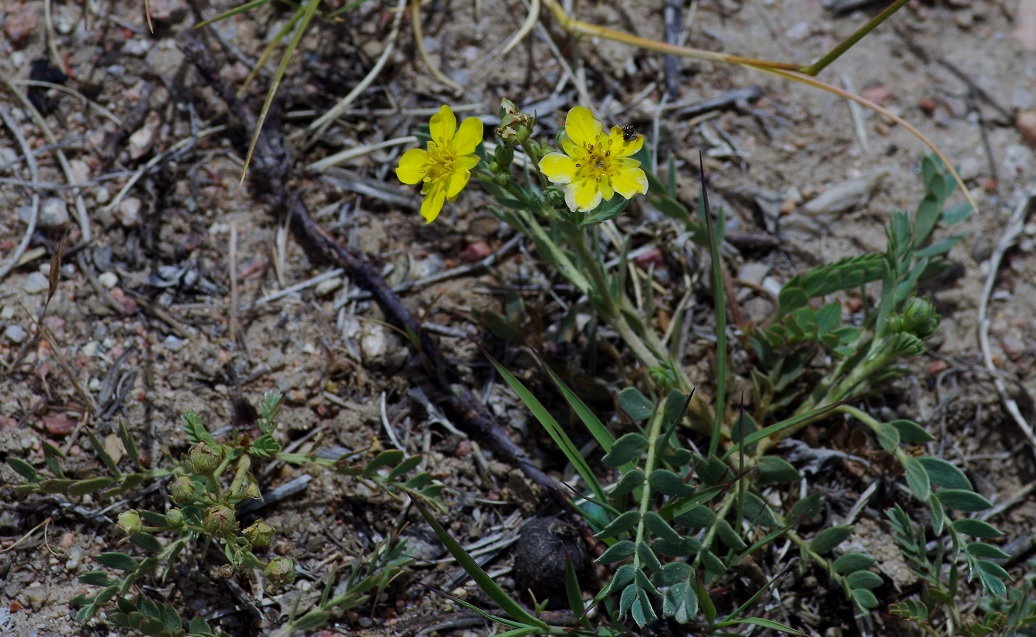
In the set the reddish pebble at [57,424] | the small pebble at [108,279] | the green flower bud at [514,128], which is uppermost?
the green flower bud at [514,128]

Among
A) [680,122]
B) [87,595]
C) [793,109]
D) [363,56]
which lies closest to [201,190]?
[363,56]

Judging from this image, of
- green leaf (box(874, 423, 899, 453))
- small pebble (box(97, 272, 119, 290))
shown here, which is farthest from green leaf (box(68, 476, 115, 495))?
green leaf (box(874, 423, 899, 453))

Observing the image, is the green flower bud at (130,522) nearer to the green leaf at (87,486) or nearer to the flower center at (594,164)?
the green leaf at (87,486)

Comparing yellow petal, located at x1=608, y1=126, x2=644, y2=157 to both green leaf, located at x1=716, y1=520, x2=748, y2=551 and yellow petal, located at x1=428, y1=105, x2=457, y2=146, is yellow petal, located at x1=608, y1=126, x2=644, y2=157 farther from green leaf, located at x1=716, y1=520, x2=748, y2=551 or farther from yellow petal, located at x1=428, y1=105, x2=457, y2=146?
green leaf, located at x1=716, y1=520, x2=748, y2=551

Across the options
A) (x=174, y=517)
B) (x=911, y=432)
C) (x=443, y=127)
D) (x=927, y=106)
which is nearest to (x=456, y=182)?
(x=443, y=127)

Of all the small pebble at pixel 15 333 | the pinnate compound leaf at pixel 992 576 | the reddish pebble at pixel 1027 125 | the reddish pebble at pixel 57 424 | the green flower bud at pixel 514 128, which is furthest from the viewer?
the reddish pebble at pixel 1027 125

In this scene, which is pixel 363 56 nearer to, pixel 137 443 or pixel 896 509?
pixel 137 443

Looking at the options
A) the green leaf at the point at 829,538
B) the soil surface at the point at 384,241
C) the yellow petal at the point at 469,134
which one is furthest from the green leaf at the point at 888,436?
the yellow petal at the point at 469,134
